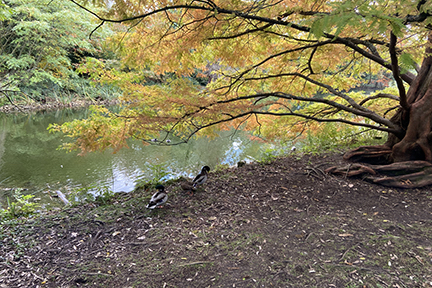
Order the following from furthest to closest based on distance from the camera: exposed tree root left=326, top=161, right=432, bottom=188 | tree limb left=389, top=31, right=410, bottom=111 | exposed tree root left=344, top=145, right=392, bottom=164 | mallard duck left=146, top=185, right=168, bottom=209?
exposed tree root left=344, top=145, right=392, bottom=164 < exposed tree root left=326, top=161, right=432, bottom=188 < mallard duck left=146, top=185, right=168, bottom=209 < tree limb left=389, top=31, right=410, bottom=111

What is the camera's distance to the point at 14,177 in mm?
5543

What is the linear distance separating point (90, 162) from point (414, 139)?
742cm

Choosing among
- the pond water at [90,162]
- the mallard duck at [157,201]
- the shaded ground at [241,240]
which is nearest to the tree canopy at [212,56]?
the mallard duck at [157,201]

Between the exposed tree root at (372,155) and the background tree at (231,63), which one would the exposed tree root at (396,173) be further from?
the exposed tree root at (372,155)

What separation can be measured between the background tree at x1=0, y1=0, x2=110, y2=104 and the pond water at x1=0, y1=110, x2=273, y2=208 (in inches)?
132

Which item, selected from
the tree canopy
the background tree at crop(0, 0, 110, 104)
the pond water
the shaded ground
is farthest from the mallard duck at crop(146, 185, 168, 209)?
the background tree at crop(0, 0, 110, 104)

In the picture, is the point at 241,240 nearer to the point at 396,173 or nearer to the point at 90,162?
the point at 396,173

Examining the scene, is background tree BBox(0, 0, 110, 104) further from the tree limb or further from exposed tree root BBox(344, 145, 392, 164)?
the tree limb

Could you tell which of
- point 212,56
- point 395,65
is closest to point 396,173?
point 395,65

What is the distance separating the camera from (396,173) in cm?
316

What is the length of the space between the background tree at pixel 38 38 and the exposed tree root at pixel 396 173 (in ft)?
32.5

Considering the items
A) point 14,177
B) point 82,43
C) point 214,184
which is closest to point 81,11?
point 82,43

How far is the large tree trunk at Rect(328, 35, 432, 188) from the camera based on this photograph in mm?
3025

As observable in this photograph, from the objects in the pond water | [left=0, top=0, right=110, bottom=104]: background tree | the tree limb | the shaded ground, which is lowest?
the pond water
